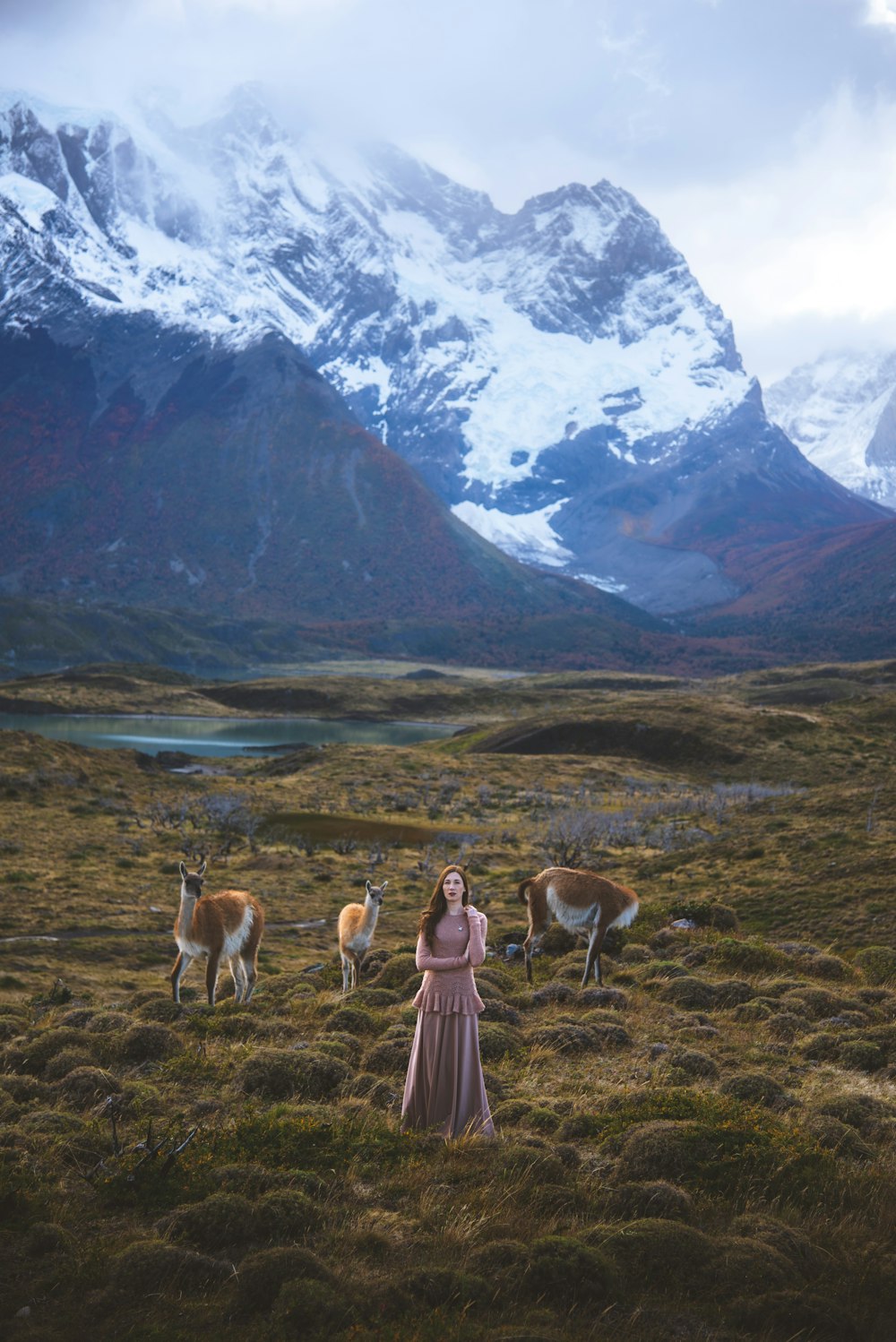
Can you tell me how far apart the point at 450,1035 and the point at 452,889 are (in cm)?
Answer: 156

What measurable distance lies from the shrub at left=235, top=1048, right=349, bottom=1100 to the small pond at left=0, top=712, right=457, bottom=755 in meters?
84.4

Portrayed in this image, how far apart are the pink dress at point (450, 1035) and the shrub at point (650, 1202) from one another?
1874 mm

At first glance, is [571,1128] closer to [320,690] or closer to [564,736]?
[564,736]

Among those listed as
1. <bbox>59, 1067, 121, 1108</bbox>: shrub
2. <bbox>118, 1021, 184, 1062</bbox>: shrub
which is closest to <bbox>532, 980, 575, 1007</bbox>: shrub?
<bbox>118, 1021, 184, 1062</bbox>: shrub

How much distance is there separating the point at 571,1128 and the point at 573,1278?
3.02m

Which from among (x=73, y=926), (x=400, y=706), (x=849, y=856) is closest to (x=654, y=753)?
(x=849, y=856)

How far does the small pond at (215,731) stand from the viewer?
10119 cm

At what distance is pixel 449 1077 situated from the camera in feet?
34.8

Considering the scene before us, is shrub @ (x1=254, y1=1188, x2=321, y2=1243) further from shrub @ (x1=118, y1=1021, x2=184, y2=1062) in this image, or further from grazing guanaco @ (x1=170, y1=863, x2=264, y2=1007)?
grazing guanaco @ (x1=170, y1=863, x2=264, y2=1007)

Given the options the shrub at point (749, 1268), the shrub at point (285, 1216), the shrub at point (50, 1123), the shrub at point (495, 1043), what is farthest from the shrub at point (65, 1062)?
the shrub at point (749, 1268)

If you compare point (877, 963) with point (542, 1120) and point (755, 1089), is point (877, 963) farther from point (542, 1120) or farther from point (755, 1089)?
point (542, 1120)

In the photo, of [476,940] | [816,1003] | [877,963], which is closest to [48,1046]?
[476,940]

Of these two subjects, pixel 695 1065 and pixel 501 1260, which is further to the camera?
pixel 695 1065

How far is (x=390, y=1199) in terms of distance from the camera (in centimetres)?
892
